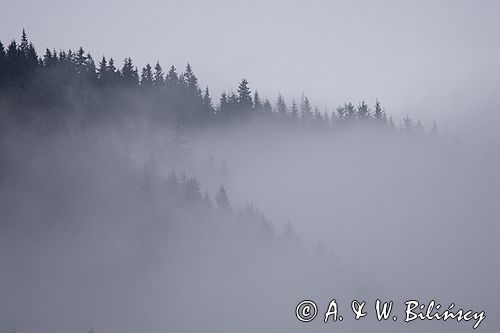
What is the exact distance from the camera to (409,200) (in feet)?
405

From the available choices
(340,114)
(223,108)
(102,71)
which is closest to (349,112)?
(340,114)

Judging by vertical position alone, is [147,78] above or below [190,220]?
above

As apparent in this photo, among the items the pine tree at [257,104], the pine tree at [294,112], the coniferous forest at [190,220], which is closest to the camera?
the coniferous forest at [190,220]

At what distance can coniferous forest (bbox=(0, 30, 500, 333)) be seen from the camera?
2414 inches

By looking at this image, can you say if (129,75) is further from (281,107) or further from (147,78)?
(281,107)

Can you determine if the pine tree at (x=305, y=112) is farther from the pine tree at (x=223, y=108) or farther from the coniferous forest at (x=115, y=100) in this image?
the pine tree at (x=223, y=108)

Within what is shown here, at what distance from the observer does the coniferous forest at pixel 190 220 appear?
61312 millimetres

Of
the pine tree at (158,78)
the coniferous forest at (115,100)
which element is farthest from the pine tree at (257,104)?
the pine tree at (158,78)

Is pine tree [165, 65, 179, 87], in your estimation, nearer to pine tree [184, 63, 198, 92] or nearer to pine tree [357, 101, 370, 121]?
pine tree [184, 63, 198, 92]

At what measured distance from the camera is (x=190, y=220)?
236 ft

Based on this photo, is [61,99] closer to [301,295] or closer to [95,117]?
[95,117]
